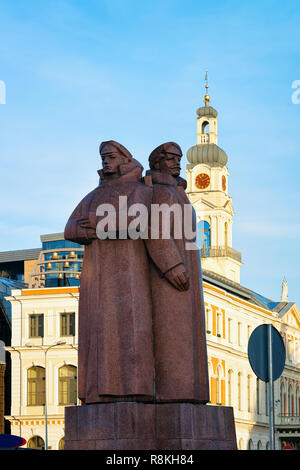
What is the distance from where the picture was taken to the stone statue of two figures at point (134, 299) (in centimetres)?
1405

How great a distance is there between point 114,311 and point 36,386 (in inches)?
2178

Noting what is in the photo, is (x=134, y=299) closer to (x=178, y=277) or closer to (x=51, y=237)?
(x=178, y=277)

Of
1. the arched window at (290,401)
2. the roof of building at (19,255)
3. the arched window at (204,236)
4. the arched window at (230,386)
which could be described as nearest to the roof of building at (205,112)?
the arched window at (204,236)

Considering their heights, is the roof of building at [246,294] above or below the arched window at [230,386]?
Answer: above

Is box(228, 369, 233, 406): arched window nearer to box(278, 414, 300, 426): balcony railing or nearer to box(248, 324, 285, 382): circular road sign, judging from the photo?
box(278, 414, 300, 426): balcony railing

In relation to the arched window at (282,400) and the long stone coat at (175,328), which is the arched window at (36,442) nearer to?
the arched window at (282,400)

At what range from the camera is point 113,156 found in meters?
14.9

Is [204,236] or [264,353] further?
[204,236]

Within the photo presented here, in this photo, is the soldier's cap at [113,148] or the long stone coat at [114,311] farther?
the soldier's cap at [113,148]

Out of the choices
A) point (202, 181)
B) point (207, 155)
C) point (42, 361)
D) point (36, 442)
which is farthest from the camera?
point (207, 155)

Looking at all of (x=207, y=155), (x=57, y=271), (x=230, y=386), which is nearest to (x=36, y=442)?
(x=57, y=271)

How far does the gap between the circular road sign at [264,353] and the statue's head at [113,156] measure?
2.84m

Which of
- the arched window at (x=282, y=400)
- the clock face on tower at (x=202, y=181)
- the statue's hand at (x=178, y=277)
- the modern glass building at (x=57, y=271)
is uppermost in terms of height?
the clock face on tower at (x=202, y=181)
